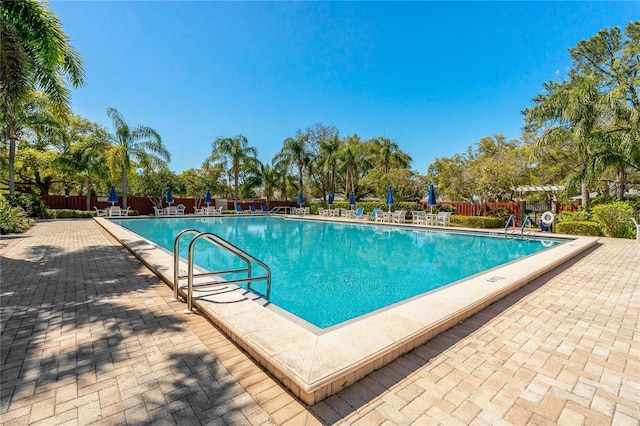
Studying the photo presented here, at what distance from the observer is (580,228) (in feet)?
39.6

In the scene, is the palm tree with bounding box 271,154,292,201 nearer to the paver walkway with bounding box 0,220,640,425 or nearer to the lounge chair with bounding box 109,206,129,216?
the lounge chair with bounding box 109,206,129,216

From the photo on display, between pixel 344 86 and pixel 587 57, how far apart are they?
1590cm

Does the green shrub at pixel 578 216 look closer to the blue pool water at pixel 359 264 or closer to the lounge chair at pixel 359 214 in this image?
the blue pool water at pixel 359 264

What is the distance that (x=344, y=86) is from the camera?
2139 centimetres

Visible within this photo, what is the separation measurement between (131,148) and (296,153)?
45.6 ft

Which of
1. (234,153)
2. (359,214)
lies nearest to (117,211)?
(234,153)

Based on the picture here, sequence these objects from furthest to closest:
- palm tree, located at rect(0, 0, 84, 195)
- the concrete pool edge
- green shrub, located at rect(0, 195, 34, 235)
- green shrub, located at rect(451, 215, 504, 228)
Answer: green shrub, located at rect(451, 215, 504, 228) → green shrub, located at rect(0, 195, 34, 235) → palm tree, located at rect(0, 0, 84, 195) → the concrete pool edge

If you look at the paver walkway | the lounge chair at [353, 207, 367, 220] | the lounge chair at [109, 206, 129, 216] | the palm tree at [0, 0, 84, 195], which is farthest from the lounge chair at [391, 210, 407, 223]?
the lounge chair at [109, 206, 129, 216]

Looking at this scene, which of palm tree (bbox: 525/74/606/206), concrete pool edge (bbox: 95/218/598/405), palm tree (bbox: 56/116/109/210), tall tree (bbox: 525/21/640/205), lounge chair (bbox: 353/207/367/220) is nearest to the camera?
concrete pool edge (bbox: 95/218/598/405)

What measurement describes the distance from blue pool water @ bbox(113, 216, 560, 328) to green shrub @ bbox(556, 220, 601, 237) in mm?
2188

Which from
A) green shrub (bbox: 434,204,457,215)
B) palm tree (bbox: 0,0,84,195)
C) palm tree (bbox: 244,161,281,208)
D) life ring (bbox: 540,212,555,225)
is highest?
palm tree (bbox: 0,0,84,195)

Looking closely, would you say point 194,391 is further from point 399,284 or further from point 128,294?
point 399,284

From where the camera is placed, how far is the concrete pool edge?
2.14 metres

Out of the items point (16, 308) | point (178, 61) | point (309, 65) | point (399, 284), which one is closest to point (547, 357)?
point (399, 284)
